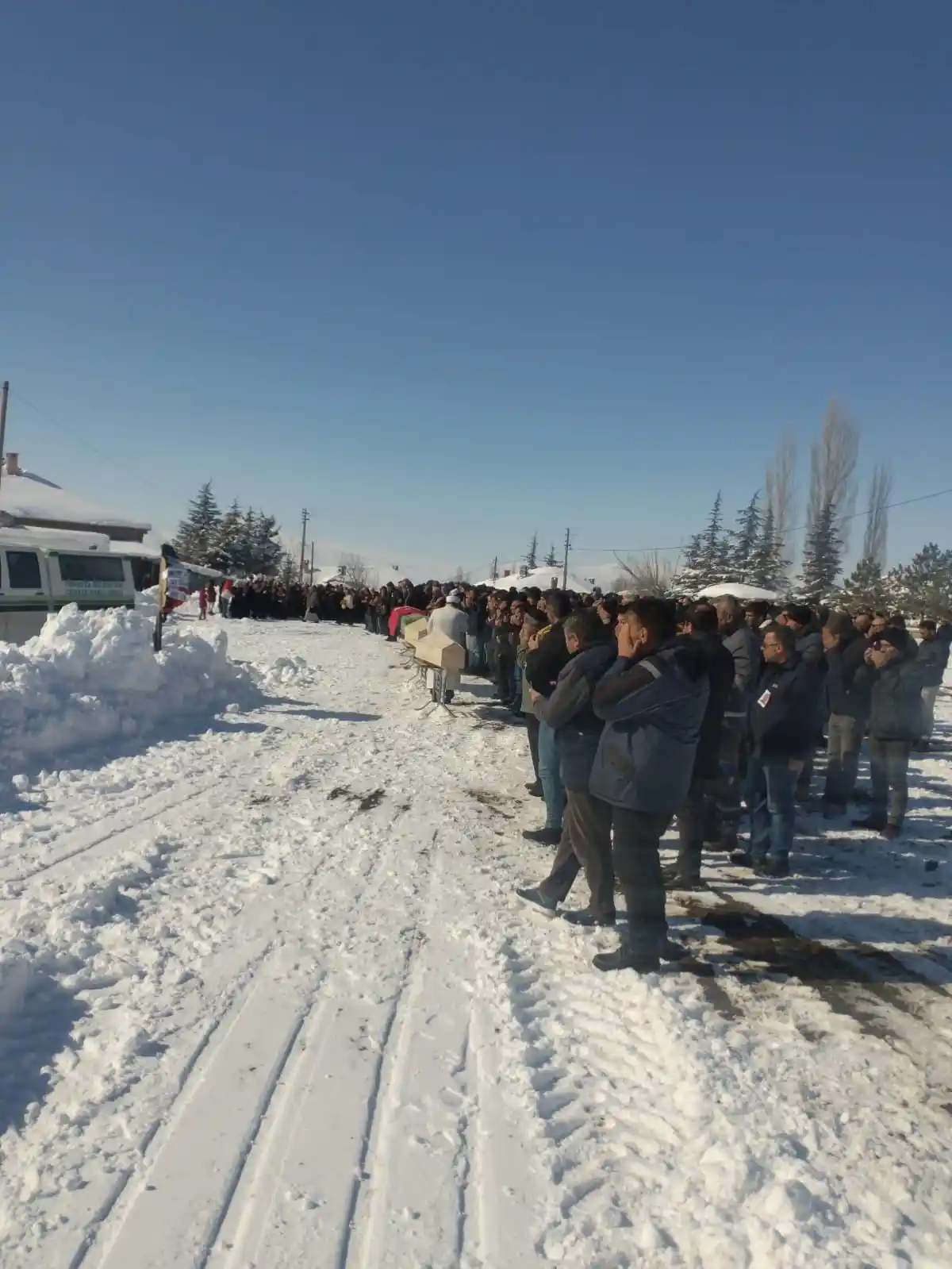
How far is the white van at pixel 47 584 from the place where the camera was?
1315cm

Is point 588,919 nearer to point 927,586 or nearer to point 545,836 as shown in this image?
point 545,836

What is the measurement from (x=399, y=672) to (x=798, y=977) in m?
13.3

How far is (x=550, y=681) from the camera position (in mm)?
5938

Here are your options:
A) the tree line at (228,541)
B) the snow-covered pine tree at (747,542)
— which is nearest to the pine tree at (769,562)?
the snow-covered pine tree at (747,542)

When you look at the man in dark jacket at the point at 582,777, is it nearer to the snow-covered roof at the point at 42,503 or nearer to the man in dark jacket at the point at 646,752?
the man in dark jacket at the point at 646,752

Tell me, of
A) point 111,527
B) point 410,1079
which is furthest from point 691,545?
point 410,1079

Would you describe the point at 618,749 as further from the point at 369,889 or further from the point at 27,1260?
the point at 27,1260

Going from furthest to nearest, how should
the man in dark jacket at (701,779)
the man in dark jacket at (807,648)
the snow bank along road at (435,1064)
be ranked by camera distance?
the man in dark jacket at (807,648) → the man in dark jacket at (701,779) → the snow bank along road at (435,1064)

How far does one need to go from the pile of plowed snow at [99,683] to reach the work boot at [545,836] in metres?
4.65

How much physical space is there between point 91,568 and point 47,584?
4.84ft

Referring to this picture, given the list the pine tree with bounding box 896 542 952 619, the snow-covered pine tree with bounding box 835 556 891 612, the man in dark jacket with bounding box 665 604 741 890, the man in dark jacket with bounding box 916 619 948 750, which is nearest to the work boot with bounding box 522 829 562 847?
the man in dark jacket with bounding box 665 604 741 890

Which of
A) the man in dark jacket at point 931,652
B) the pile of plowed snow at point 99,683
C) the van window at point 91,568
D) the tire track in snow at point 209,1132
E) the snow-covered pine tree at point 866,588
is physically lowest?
the tire track in snow at point 209,1132

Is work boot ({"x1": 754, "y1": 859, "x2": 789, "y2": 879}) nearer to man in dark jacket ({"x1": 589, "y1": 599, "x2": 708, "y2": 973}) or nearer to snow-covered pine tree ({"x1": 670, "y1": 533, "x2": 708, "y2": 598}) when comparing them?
man in dark jacket ({"x1": 589, "y1": 599, "x2": 708, "y2": 973})

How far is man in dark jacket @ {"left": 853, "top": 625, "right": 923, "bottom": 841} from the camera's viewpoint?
23.2 ft
